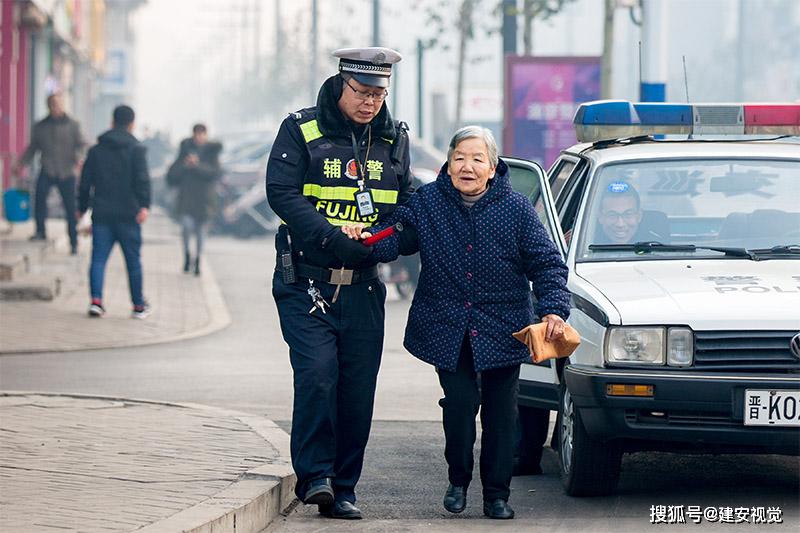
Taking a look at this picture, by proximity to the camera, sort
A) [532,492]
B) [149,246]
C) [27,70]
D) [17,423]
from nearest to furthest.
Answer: [532,492], [17,423], [149,246], [27,70]

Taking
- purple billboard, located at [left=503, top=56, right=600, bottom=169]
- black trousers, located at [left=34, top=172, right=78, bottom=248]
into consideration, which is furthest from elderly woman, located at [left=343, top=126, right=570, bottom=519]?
black trousers, located at [left=34, top=172, right=78, bottom=248]

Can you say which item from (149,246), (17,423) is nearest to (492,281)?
(17,423)

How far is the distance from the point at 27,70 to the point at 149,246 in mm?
9317

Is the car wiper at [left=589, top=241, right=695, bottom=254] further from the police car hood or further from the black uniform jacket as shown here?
the black uniform jacket

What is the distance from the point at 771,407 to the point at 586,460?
914 millimetres

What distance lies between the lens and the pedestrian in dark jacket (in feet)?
69.8

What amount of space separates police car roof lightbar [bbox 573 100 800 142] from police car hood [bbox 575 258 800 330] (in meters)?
0.98

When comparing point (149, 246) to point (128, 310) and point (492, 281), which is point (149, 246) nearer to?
point (128, 310)

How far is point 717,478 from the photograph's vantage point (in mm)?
7879

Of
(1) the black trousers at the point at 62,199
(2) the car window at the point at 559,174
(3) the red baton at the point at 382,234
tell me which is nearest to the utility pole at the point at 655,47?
(2) the car window at the point at 559,174

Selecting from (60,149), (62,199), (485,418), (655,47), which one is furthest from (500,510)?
(655,47)

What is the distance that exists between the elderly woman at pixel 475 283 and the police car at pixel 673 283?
39cm

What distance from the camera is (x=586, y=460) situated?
715 centimetres

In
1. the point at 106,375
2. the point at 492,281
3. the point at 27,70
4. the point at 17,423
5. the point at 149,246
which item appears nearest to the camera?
the point at 492,281
